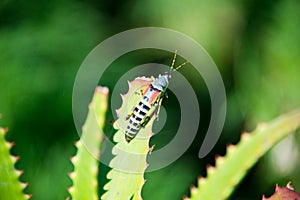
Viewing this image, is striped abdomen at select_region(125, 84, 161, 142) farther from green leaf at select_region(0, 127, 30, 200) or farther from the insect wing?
green leaf at select_region(0, 127, 30, 200)

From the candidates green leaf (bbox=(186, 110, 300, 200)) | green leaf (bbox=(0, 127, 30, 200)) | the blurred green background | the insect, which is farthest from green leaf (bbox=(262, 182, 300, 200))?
the blurred green background

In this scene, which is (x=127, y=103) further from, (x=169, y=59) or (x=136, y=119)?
(x=169, y=59)

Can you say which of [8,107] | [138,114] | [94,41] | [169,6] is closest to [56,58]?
[94,41]

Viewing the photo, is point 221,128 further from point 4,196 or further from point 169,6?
point 4,196

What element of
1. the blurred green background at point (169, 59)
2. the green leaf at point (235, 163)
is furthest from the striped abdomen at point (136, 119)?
the blurred green background at point (169, 59)

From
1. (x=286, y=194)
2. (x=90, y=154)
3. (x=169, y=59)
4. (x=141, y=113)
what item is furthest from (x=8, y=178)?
(x=169, y=59)

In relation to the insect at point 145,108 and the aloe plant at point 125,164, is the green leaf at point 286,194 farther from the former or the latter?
the insect at point 145,108

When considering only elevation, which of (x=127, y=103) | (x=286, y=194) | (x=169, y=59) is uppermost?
(x=169, y=59)

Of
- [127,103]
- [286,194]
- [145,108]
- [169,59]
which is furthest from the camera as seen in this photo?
[169,59]
